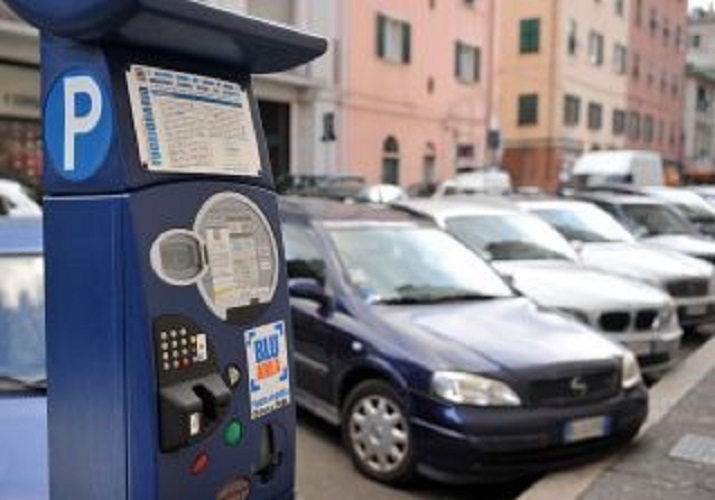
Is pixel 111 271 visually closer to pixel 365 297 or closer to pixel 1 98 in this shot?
pixel 365 297

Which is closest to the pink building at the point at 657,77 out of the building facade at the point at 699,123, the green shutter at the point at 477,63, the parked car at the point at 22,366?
the building facade at the point at 699,123

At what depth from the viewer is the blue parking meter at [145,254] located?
7.29ft

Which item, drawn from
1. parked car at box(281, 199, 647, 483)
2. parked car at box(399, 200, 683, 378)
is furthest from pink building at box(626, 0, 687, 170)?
parked car at box(281, 199, 647, 483)

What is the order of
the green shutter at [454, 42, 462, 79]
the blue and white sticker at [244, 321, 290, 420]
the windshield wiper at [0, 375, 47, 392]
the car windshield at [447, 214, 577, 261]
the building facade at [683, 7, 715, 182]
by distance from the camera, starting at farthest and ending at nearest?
the building facade at [683, 7, 715, 182] → the green shutter at [454, 42, 462, 79] → the car windshield at [447, 214, 577, 261] → the windshield wiper at [0, 375, 47, 392] → the blue and white sticker at [244, 321, 290, 420]

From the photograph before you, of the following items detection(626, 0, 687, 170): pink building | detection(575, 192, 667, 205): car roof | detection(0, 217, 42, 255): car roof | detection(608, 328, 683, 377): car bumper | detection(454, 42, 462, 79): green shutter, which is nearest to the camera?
detection(0, 217, 42, 255): car roof

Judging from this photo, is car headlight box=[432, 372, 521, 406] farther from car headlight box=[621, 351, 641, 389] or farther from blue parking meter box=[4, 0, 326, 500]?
blue parking meter box=[4, 0, 326, 500]

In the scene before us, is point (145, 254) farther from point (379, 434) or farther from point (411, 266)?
point (411, 266)

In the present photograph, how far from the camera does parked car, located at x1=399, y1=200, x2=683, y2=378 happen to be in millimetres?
7676

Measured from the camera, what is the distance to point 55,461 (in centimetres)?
238

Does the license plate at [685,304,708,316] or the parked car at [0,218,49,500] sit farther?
the license plate at [685,304,708,316]

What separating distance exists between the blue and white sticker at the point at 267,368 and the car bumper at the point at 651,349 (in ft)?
17.6

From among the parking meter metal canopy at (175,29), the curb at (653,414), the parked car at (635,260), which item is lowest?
the curb at (653,414)

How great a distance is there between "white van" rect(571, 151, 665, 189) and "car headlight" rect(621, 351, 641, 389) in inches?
818

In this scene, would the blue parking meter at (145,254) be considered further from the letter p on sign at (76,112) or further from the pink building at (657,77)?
the pink building at (657,77)
